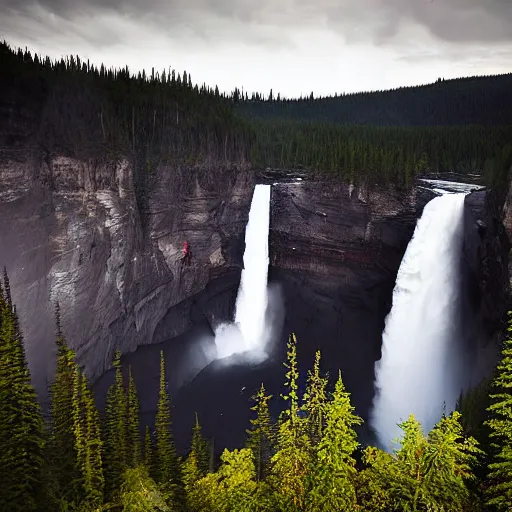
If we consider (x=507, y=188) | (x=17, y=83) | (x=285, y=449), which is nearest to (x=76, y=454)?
(x=285, y=449)

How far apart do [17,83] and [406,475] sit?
102ft

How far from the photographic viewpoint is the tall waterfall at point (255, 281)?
49.6m

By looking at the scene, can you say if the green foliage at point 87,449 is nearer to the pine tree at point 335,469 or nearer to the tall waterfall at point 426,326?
the pine tree at point 335,469

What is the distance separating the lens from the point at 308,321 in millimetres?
49906

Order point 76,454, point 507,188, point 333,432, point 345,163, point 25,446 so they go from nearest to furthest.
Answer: point 333,432, point 25,446, point 76,454, point 507,188, point 345,163

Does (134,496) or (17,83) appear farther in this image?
(17,83)

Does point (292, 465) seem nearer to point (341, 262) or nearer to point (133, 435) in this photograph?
point (133, 435)

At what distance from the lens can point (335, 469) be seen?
13562 mm

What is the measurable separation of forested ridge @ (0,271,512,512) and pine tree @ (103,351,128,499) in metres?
0.07

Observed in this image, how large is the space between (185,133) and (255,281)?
57.8 ft

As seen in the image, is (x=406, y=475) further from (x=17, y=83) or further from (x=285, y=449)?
(x=17, y=83)

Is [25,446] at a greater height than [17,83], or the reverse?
[17,83]

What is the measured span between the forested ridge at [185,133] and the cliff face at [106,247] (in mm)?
1850

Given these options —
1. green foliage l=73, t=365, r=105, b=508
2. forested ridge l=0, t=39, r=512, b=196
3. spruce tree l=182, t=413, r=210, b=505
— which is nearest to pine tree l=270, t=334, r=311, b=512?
spruce tree l=182, t=413, r=210, b=505
